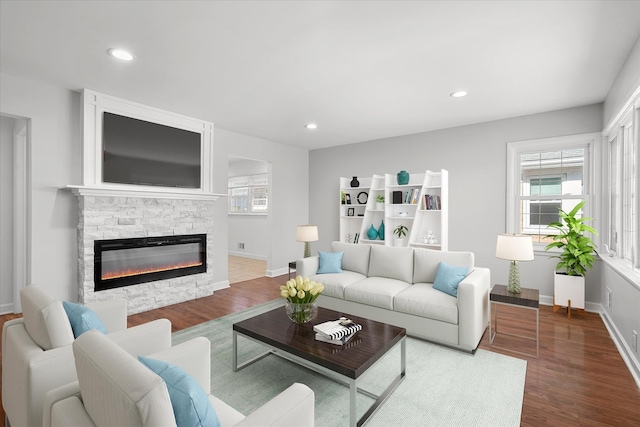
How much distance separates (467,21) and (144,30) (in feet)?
7.93

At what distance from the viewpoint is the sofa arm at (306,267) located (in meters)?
4.12

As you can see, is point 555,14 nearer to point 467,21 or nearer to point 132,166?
point 467,21

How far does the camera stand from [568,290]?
12.9 feet

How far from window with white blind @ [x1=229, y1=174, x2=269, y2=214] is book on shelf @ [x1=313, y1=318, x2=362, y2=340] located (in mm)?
5971

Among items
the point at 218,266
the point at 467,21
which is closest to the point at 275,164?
the point at 218,266

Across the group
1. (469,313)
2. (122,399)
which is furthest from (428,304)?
(122,399)

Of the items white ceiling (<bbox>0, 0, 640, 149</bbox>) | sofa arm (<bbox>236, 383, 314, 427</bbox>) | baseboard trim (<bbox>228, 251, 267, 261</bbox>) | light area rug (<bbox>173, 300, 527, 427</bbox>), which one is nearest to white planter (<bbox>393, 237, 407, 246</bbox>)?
white ceiling (<bbox>0, 0, 640, 149</bbox>)

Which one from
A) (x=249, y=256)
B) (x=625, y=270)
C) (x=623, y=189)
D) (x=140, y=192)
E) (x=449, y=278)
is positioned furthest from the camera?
(x=249, y=256)

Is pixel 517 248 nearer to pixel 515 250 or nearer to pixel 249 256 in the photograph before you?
pixel 515 250

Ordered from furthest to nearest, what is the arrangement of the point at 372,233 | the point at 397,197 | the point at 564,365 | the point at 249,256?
the point at 249,256
the point at 372,233
the point at 397,197
the point at 564,365

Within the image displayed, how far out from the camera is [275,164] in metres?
6.30

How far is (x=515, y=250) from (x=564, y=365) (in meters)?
1.03

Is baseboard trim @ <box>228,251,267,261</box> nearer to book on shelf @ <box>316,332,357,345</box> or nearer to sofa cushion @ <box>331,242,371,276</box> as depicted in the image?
sofa cushion @ <box>331,242,371,276</box>

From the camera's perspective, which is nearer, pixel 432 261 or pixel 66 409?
pixel 66 409
